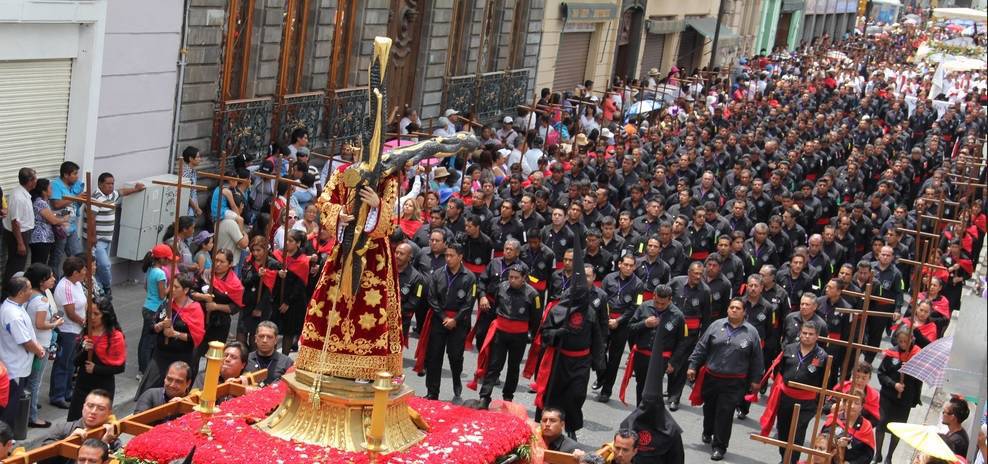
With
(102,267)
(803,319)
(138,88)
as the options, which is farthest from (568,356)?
(138,88)

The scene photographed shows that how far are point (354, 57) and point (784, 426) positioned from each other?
39.7 feet

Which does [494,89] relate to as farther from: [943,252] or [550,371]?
[550,371]

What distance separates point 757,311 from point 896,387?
6.05 feet

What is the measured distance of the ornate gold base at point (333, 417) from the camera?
27.2ft

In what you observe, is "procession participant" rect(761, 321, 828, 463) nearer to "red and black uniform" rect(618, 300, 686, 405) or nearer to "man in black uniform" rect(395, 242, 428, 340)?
"red and black uniform" rect(618, 300, 686, 405)

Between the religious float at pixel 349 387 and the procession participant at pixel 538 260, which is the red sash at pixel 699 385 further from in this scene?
the religious float at pixel 349 387

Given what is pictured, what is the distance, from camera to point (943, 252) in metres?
22.0

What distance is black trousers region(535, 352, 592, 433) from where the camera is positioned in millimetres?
13930

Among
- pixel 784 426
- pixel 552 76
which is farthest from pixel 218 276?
pixel 552 76

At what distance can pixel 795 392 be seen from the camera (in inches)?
552

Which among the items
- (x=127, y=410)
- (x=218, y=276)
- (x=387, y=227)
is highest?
(x=387, y=227)

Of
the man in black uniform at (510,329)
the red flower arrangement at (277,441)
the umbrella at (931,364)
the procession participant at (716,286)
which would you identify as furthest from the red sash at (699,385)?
the red flower arrangement at (277,441)

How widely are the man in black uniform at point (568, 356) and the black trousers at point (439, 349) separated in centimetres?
104

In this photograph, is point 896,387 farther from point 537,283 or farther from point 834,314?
point 537,283
